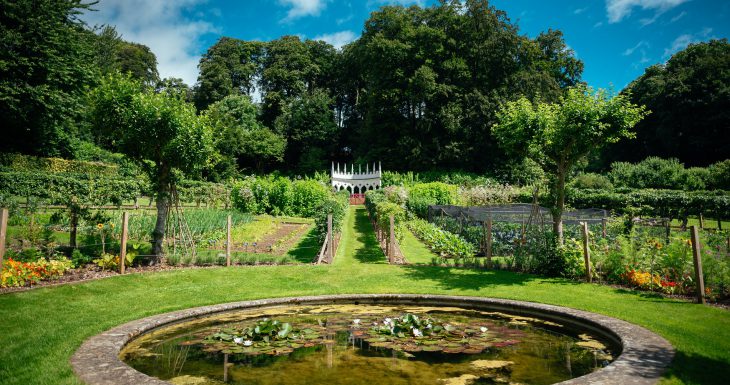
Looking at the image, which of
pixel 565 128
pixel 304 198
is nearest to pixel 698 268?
pixel 565 128

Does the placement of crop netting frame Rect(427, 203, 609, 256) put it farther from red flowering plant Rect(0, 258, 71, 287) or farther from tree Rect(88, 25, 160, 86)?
tree Rect(88, 25, 160, 86)

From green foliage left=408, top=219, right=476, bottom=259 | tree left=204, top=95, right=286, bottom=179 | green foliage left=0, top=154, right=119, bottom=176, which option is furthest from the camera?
tree left=204, top=95, right=286, bottom=179

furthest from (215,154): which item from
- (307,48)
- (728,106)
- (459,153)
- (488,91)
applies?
(307,48)

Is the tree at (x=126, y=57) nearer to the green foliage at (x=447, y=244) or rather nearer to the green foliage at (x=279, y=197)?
the green foliage at (x=279, y=197)

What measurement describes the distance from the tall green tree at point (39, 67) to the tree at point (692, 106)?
45882 mm

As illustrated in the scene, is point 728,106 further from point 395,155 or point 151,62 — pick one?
point 151,62

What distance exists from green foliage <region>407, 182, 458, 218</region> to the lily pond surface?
18320 mm

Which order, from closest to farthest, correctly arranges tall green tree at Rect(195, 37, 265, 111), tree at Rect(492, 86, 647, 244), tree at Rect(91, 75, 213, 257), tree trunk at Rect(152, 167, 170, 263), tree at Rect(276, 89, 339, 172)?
tree at Rect(492, 86, 647, 244) → tree at Rect(91, 75, 213, 257) → tree trunk at Rect(152, 167, 170, 263) → tree at Rect(276, 89, 339, 172) → tall green tree at Rect(195, 37, 265, 111)

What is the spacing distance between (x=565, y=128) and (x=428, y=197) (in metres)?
17.0

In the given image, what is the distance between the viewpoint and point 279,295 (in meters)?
9.69

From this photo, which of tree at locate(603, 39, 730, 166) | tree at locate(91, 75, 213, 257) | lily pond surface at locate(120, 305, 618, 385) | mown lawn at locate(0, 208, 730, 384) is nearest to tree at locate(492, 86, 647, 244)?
mown lawn at locate(0, 208, 730, 384)

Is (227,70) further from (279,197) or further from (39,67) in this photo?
(279,197)

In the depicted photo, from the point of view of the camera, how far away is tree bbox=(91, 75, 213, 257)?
12.0 meters

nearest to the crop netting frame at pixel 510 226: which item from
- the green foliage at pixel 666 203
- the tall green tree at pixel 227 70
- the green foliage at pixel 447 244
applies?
the green foliage at pixel 447 244
